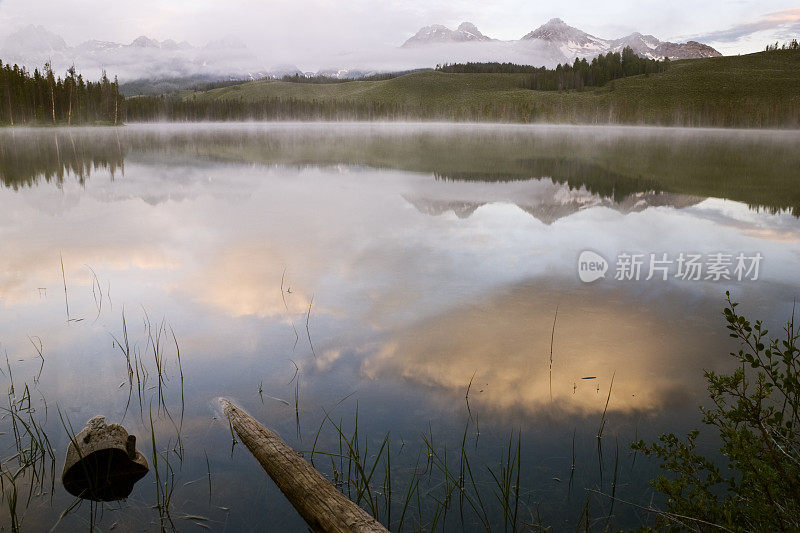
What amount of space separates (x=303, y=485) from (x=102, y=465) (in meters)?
1.91

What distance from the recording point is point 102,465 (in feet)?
16.6

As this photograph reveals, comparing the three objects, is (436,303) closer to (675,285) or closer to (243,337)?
(243,337)

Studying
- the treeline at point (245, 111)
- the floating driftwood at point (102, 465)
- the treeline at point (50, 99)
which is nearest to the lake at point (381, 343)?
the floating driftwood at point (102, 465)

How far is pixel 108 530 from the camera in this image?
4.50 metres

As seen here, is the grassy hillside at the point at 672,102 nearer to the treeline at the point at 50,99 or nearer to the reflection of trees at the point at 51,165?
the treeline at the point at 50,99

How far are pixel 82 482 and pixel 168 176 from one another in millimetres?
26993

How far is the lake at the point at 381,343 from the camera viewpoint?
5043 mm

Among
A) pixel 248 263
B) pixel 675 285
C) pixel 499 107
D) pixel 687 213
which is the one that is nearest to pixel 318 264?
pixel 248 263

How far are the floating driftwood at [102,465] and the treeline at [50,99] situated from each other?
4217 inches

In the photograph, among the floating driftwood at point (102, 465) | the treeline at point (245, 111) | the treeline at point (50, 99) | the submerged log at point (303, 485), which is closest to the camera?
the submerged log at point (303, 485)

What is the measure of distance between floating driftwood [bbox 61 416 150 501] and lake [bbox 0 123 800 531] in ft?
0.56

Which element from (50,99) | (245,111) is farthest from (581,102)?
(50,99)

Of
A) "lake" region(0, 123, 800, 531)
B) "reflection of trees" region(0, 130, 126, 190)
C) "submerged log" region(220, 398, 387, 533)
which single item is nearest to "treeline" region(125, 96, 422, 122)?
"reflection of trees" region(0, 130, 126, 190)

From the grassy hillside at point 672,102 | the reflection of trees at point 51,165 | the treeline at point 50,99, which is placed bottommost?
the reflection of trees at point 51,165
